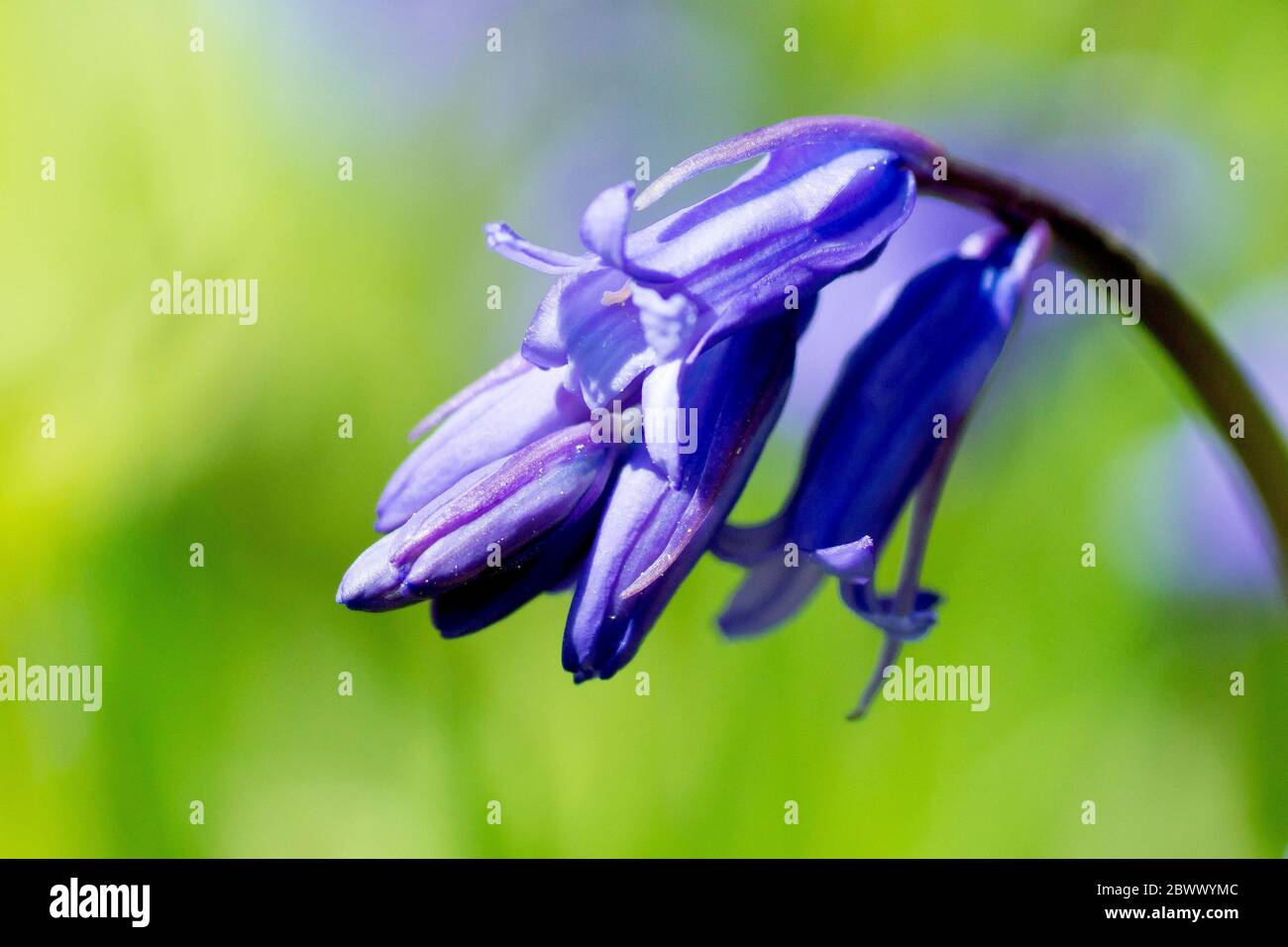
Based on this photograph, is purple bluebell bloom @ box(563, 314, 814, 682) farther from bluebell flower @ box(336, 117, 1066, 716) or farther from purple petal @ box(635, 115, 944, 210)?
purple petal @ box(635, 115, 944, 210)

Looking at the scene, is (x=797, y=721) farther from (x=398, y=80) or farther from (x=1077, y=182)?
(x=398, y=80)

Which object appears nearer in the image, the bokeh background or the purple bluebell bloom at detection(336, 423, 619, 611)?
the purple bluebell bloom at detection(336, 423, 619, 611)

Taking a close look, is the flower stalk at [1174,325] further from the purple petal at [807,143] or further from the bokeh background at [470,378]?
the bokeh background at [470,378]

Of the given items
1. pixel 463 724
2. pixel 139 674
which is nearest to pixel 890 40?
pixel 463 724
